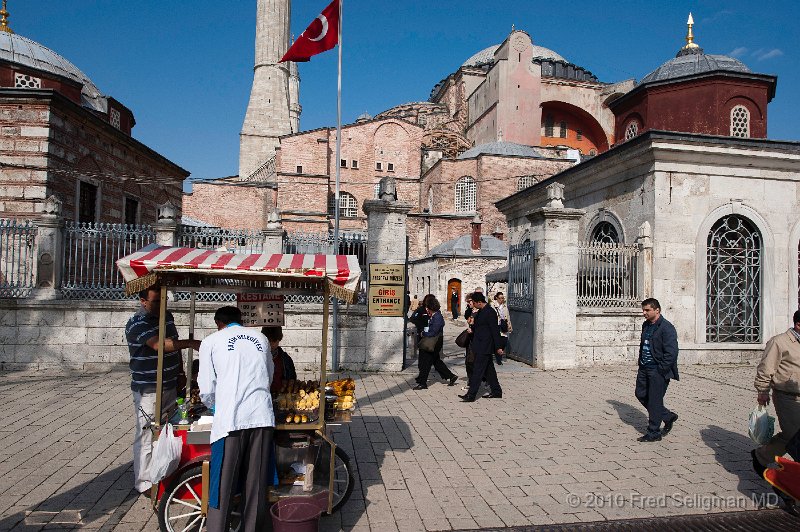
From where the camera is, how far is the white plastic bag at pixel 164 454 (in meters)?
3.86

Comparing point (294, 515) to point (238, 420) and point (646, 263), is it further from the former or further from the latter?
point (646, 263)

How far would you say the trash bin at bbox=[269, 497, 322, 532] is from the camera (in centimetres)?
359

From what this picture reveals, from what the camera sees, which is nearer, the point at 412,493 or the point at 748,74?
the point at 412,493

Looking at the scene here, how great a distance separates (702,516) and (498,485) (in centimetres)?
172

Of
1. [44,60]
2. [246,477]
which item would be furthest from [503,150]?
[246,477]

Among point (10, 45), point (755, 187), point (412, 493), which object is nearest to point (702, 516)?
point (412, 493)

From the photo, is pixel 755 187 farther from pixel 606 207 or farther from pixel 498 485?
pixel 498 485

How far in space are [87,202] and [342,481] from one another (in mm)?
15507

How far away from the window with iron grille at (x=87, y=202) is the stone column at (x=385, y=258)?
→ 409 inches

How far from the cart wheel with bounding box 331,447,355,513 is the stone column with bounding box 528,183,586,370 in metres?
7.79

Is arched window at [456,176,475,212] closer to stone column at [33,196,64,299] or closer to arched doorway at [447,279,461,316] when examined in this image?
arched doorway at [447,279,461,316]

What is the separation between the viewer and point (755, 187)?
1285cm

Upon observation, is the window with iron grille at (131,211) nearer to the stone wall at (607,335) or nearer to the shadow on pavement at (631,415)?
the stone wall at (607,335)

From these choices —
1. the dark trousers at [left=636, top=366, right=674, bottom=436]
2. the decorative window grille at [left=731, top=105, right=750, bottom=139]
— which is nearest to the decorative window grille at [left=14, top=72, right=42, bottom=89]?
the dark trousers at [left=636, top=366, right=674, bottom=436]
